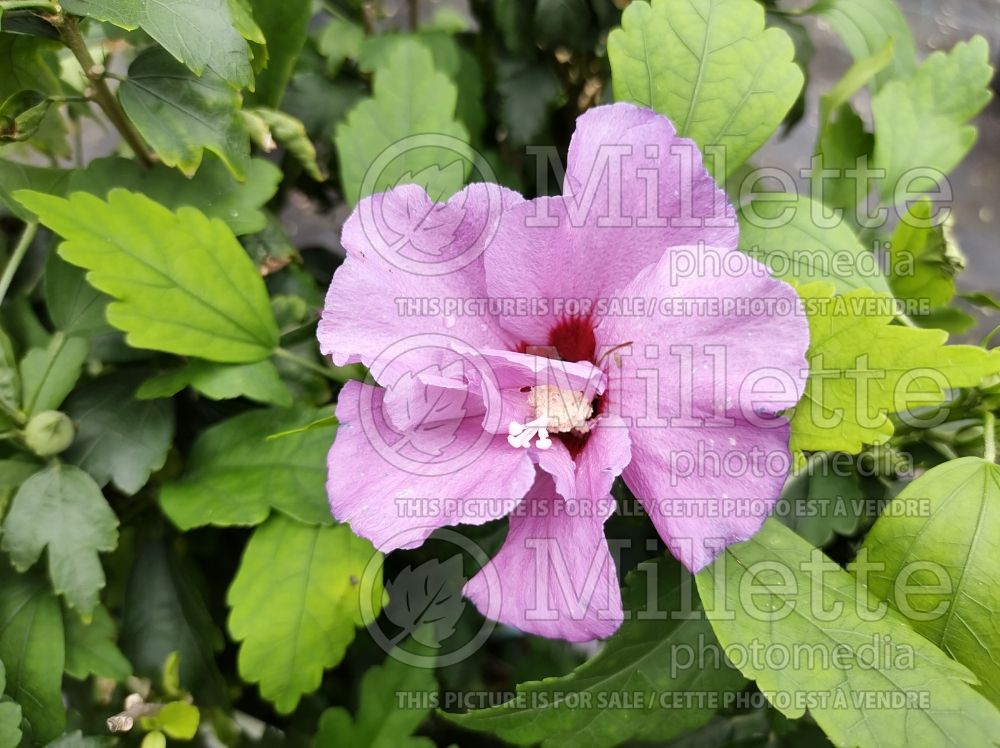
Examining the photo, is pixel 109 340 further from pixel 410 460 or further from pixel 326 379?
pixel 410 460

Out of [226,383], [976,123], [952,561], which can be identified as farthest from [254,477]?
[976,123]

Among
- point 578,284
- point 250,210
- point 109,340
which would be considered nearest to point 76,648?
point 109,340

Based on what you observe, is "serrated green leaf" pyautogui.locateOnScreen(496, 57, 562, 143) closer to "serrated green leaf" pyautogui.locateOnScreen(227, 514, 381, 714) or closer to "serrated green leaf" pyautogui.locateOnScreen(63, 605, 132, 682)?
"serrated green leaf" pyautogui.locateOnScreen(227, 514, 381, 714)

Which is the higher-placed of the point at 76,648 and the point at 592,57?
the point at 592,57

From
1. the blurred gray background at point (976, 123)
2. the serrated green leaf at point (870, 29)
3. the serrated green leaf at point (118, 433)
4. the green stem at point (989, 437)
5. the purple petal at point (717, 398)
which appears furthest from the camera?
the blurred gray background at point (976, 123)

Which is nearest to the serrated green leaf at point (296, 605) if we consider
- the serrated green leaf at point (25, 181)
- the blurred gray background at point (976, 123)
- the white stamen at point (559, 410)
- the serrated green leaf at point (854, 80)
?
the white stamen at point (559, 410)

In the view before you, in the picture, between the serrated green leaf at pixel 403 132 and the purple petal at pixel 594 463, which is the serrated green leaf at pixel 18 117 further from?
the purple petal at pixel 594 463

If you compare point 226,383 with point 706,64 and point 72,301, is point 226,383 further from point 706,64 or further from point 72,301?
point 706,64
